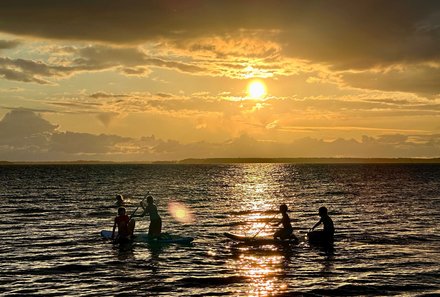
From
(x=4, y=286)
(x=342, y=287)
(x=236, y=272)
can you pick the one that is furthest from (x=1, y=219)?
(x=342, y=287)

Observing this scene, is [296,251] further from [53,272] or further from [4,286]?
[4,286]

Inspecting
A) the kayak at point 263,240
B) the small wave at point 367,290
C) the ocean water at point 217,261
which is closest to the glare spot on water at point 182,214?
the ocean water at point 217,261

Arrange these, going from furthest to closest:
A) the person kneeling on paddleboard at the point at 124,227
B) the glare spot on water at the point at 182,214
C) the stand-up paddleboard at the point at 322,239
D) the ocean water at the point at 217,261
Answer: the glare spot on water at the point at 182,214 → the stand-up paddleboard at the point at 322,239 → the person kneeling on paddleboard at the point at 124,227 → the ocean water at the point at 217,261

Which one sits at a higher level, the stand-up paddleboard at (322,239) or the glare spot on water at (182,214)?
the stand-up paddleboard at (322,239)

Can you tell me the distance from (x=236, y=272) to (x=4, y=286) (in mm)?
10442

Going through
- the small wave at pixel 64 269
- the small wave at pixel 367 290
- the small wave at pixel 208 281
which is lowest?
the small wave at pixel 367 290

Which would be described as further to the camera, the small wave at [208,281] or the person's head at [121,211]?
the person's head at [121,211]

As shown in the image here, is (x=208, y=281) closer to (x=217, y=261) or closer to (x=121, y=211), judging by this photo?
(x=217, y=261)

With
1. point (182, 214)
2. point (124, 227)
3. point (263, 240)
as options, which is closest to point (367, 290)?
point (263, 240)

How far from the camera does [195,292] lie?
21734 millimetres

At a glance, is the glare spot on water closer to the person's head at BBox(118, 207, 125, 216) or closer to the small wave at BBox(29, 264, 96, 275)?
the person's head at BBox(118, 207, 125, 216)

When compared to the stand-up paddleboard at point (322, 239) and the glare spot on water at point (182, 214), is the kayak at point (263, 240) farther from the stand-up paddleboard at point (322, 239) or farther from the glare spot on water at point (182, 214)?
the glare spot on water at point (182, 214)

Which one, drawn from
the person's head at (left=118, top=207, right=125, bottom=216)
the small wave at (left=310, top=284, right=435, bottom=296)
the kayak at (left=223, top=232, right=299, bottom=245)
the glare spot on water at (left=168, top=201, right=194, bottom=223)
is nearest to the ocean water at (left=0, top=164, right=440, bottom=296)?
the small wave at (left=310, top=284, right=435, bottom=296)

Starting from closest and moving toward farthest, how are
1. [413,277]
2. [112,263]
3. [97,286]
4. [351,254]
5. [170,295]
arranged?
[170,295]
[97,286]
[413,277]
[112,263]
[351,254]
